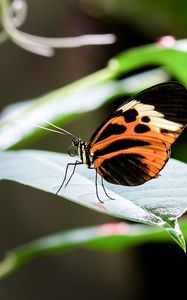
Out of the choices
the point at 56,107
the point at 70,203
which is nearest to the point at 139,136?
the point at 56,107

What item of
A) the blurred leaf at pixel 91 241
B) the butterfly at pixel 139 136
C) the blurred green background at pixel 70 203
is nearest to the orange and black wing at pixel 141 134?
the butterfly at pixel 139 136

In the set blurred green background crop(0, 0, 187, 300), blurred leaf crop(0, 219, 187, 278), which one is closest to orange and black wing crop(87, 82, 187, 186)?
blurred leaf crop(0, 219, 187, 278)

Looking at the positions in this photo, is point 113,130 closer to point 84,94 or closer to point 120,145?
point 120,145

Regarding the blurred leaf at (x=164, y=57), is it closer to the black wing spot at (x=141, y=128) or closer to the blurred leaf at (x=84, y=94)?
the blurred leaf at (x=84, y=94)

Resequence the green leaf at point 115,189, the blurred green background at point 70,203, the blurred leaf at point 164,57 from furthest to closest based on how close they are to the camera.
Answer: the blurred green background at point 70,203 → the blurred leaf at point 164,57 → the green leaf at point 115,189

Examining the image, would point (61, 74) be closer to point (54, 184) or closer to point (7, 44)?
point (7, 44)

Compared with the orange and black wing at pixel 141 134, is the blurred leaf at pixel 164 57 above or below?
above

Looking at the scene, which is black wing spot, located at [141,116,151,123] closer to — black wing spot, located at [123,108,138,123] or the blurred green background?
black wing spot, located at [123,108,138,123]
